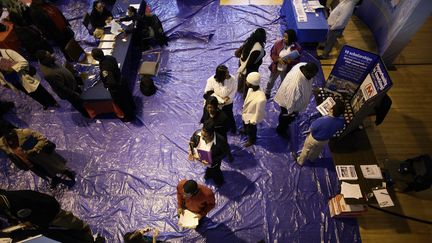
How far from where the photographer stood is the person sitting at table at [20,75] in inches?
193

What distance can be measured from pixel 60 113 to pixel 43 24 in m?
2.01

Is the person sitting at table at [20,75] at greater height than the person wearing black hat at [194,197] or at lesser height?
greater

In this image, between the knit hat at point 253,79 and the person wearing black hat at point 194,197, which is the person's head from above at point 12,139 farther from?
the knit hat at point 253,79

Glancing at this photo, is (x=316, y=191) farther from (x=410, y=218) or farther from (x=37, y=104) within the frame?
(x=37, y=104)

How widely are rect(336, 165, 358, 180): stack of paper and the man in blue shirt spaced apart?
17.8 inches

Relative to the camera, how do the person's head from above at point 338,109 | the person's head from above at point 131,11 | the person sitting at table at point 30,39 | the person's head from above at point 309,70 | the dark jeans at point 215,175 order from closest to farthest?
1. the person's head from above at point 338,109
2. the person's head from above at point 309,70
3. the dark jeans at point 215,175
4. the person sitting at table at point 30,39
5. the person's head from above at point 131,11

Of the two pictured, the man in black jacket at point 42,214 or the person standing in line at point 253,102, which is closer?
the man in black jacket at point 42,214

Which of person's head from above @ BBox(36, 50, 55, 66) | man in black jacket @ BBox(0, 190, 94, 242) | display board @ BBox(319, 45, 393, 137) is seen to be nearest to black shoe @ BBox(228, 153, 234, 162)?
display board @ BBox(319, 45, 393, 137)

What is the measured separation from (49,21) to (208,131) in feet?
15.7

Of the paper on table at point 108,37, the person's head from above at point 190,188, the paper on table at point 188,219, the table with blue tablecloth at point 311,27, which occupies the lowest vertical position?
the paper on table at point 188,219

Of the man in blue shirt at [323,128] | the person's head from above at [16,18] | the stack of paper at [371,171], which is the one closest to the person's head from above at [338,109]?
the man in blue shirt at [323,128]

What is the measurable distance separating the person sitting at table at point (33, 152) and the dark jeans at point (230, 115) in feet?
9.52

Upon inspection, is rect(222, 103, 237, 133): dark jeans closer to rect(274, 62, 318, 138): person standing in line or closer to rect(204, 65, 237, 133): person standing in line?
rect(204, 65, 237, 133): person standing in line

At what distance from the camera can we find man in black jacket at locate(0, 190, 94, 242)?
3213mm
